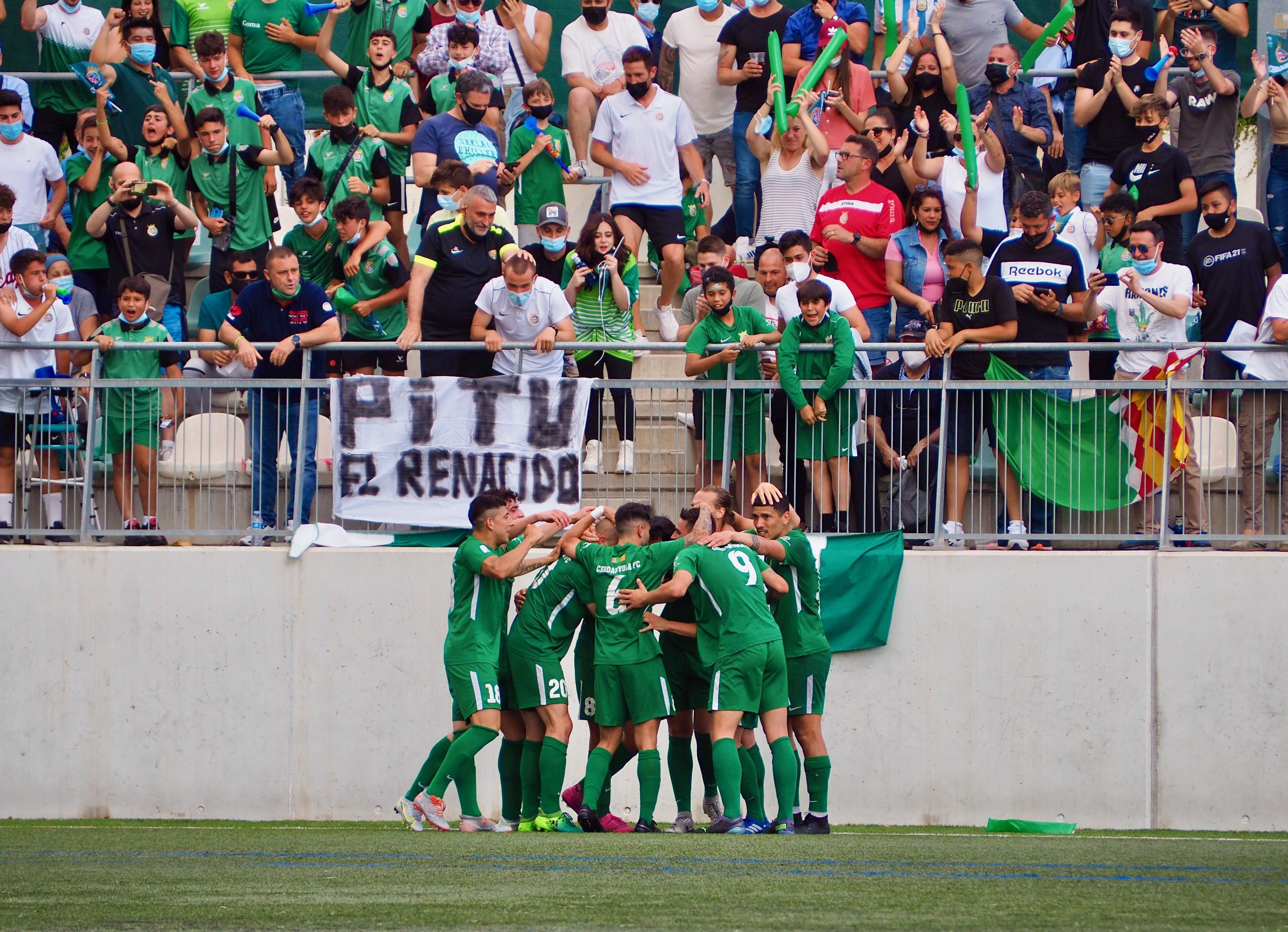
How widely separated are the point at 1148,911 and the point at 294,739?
23.4 feet

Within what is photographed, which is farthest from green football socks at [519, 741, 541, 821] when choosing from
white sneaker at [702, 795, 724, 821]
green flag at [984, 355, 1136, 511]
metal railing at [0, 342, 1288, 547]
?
green flag at [984, 355, 1136, 511]

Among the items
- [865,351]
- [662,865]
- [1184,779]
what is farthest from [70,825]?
[1184,779]

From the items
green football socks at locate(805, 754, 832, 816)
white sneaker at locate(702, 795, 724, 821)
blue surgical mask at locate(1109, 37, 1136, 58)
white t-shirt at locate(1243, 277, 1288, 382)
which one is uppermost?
blue surgical mask at locate(1109, 37, 1136, 58)

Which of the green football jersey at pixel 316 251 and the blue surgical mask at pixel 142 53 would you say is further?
the blue surgical mask at pixel 142 53

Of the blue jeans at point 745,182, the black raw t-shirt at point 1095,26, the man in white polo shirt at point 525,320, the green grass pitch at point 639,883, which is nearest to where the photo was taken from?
the green grass pitch at point 639,883

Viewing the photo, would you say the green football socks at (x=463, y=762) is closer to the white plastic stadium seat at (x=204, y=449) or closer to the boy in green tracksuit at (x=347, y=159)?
the white plastic stadium seat at (x=204, y=449)

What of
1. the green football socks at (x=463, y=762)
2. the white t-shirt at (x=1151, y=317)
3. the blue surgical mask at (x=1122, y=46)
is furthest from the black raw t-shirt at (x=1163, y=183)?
the green football socks at (x=463, y=762)

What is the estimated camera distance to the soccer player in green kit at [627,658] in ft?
32.0

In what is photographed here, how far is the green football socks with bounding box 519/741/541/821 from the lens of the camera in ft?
33.3

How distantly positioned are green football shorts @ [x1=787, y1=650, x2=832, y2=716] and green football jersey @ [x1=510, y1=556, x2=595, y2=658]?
4.48 ft

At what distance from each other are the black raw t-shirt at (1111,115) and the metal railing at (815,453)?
3.55 metres

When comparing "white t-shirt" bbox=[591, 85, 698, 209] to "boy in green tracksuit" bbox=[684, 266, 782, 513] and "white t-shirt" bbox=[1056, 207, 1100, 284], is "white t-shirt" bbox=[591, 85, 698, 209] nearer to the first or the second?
"boy in green tracksuit" bbox=[684, 266, 782, 513]

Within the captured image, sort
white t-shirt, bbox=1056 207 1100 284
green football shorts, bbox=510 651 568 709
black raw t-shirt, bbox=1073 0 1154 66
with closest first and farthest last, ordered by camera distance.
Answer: green football shorts, bbox=510 651 568 709 → white t-shirt, bbox=1056 207 1100 284 → black raw t-shirt, bbox=1073 0 1154 66

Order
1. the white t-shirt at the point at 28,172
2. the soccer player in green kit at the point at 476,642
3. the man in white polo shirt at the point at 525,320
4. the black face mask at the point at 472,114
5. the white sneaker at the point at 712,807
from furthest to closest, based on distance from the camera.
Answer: the white t-shirt at the point at 28,172 < the black face mask at the point at 472,114 < the man in white polo shirt at the point at 525,320 < the white sneaker at the point at 712,807 < the soccer player in green kit at the point at 476,642
